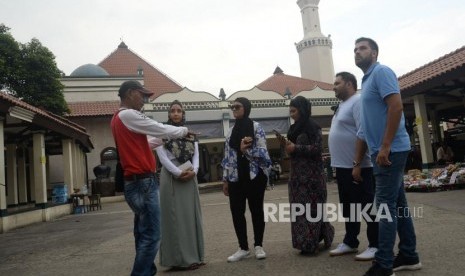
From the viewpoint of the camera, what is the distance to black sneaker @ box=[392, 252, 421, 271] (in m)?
3.06

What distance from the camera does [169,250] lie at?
379 centimetres

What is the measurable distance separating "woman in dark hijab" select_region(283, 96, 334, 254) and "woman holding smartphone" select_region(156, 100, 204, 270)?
0.97 m

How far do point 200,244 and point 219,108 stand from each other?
65.2 ft

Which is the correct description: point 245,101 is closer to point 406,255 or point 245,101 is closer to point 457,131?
point 406,255

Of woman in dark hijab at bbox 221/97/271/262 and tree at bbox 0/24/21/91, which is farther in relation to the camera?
A: tree at bbox 0/24/21/91

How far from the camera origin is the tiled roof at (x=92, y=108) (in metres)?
22.0

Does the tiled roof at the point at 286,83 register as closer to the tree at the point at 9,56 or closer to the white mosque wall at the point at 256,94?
the white mosque wall at the point at 256,94

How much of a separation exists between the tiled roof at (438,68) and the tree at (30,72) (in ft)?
49.7

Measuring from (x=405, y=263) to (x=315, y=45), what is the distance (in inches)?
1652

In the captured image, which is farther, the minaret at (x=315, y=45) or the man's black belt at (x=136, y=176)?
the minaret at (x=315, y=45)

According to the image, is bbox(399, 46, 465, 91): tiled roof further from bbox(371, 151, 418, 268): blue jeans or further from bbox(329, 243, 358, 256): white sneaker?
bbox(371, 151, 418, 268): blue jeans

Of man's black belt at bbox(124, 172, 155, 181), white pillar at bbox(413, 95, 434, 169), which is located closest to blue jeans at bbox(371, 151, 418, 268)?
man's black belt at bbox(124, 172, 155, 181)

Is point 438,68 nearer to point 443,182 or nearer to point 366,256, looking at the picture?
point 443,182

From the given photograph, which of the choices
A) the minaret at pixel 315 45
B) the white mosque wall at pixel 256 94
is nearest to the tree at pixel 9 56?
the white mosque wall at pixel 256 94
